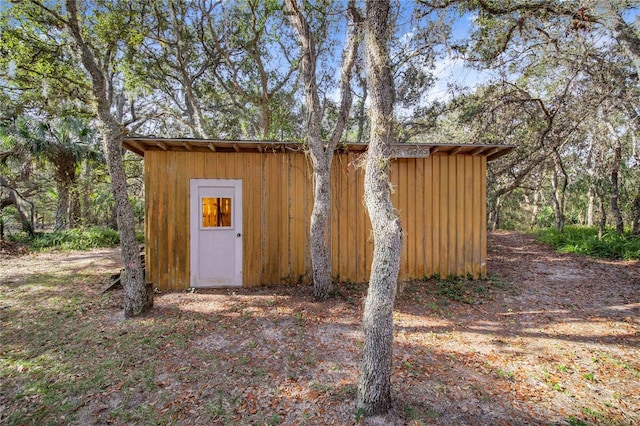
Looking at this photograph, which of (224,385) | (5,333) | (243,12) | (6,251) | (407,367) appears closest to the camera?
(224,385)

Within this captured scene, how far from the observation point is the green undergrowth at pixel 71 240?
9.34 metres

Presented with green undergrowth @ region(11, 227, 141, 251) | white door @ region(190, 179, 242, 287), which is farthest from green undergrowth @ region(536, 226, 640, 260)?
green undergrowth @ region(11, 227, 141, 251)

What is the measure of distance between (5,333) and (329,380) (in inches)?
167

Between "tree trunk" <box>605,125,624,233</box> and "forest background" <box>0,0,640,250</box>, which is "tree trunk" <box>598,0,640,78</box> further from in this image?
"tree trunk" <box>605,125,624,233</box>

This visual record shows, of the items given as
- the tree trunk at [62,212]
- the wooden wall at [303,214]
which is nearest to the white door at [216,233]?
the wooden wall at [303,214]

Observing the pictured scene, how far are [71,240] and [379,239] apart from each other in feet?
37.4

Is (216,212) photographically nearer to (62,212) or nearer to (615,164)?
(62,212)

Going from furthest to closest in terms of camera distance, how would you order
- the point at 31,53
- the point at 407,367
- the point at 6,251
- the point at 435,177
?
the point at 6,251
the point at 435,177
the point at 31,53
the point at 407,367

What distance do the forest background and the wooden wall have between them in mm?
1101

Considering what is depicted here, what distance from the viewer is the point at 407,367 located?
117 inches

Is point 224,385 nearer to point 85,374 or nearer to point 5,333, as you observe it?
point 85,374

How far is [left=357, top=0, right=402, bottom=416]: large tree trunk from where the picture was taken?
88.4 inches

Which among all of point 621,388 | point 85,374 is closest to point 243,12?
point 85,374

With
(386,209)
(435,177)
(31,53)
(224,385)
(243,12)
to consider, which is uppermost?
(243,12)
